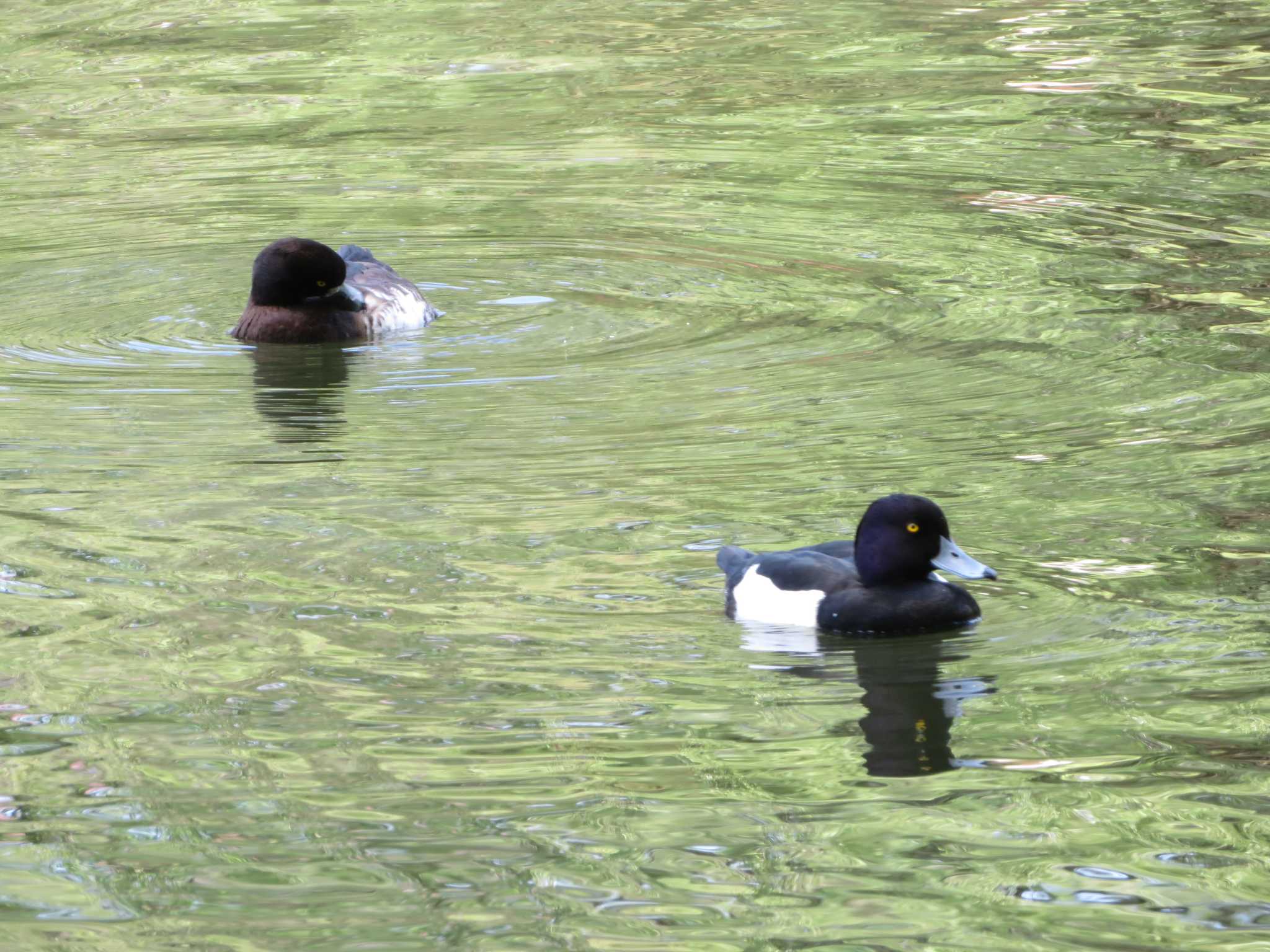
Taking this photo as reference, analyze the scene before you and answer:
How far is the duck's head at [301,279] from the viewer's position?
12859 millimetres

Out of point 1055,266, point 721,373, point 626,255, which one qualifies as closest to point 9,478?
point 721,373

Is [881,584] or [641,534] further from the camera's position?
[641,534]

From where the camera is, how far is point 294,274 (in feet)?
42.2

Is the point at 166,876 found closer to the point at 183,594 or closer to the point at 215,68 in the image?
the point at 183,594

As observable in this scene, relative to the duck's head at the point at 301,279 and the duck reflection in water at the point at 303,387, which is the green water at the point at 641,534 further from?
the duck's head at the point at 301,279

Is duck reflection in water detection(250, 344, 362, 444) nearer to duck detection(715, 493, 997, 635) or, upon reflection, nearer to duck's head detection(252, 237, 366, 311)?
duck's head detection(252, 237, 366, 311)

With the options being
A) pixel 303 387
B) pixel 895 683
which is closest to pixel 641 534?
pixel 895 683

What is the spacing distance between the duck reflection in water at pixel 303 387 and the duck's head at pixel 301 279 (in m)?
0.27

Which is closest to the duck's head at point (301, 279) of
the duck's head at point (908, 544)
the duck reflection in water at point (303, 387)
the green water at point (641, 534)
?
the duck reflection in water at point (303, 387)

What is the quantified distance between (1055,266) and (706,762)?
760 centimetres

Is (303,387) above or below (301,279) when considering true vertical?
below

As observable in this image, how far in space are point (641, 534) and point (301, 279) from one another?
15.5 feet

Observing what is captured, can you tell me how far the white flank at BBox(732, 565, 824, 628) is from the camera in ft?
25.8

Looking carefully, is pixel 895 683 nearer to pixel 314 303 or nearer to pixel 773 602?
pixel 773 602
